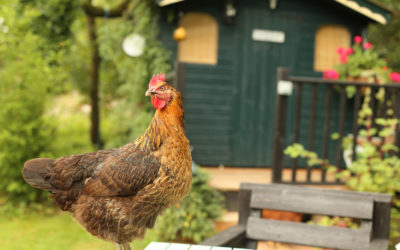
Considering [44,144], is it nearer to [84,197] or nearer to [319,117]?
[84,197]

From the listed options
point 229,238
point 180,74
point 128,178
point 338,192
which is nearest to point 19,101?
point 180,74

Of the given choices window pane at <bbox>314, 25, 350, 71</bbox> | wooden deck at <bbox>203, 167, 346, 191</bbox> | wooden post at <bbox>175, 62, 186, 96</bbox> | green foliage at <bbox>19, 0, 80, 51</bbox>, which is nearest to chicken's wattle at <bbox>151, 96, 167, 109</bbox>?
wooden post at <bbox>175, 62, 186, 96</bbox>

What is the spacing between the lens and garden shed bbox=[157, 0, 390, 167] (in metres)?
6.71

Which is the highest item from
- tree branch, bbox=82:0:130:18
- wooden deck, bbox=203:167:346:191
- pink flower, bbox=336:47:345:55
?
tree branch, bbox=82:0:130:18

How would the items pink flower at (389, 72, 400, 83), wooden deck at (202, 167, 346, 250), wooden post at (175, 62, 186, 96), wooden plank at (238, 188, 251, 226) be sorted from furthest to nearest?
pink flower at (389, 72, 400, 83)
wooden deck at (202, 167, 346, 250)
wooden post at (175, 62, 186, 96)
wooden plank at (238, 188, 251, 226)

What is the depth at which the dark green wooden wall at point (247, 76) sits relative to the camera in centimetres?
678

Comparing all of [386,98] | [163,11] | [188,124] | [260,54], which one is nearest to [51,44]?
[163,11]

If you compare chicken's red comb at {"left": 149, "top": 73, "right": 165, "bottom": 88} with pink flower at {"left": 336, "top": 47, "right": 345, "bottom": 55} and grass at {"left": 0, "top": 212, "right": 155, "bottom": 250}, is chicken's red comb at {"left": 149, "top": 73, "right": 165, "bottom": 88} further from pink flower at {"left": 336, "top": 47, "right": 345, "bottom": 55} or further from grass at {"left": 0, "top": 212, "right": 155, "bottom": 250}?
pink flower at {"left": 336, "top": 47, "right": 345, "bottom": 55}

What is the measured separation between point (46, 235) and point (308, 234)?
142 inches

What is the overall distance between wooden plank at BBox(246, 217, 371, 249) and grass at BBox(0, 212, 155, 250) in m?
2.09

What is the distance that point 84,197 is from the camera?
205 cm

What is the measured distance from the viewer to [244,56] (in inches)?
270

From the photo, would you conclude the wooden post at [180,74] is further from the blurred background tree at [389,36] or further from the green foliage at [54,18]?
the blurred background tree at [389,36]

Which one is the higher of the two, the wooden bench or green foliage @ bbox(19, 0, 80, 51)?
green foliage @ bbox(19, 0, 80, 51)
